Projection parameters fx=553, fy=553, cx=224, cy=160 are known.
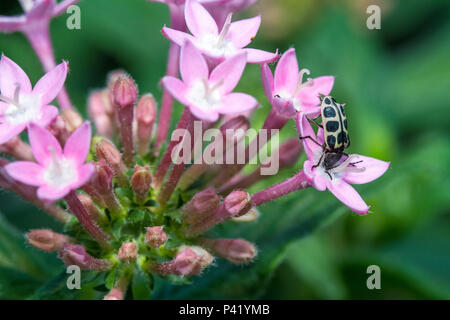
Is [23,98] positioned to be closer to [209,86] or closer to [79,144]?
[79,144]

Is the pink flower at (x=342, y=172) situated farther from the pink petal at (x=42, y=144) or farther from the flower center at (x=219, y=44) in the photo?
the pink petal at (x=42, y=144)

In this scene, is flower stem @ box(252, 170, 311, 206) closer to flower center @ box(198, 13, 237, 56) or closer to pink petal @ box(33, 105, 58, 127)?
flower center @ box(198, 13, 237, 56)

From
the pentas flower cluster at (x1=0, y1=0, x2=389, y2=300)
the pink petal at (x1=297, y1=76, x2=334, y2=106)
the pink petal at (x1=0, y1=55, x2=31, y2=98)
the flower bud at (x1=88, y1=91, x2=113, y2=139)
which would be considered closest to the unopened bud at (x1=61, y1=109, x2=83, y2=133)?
the pentas flower cluster at (x1=0, y1=0, x2=389, y2=300)

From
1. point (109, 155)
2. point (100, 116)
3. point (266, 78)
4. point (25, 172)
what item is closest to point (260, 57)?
point (266, 78)

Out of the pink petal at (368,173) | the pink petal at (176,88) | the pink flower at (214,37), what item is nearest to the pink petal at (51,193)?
the pink petal at (176,88)
